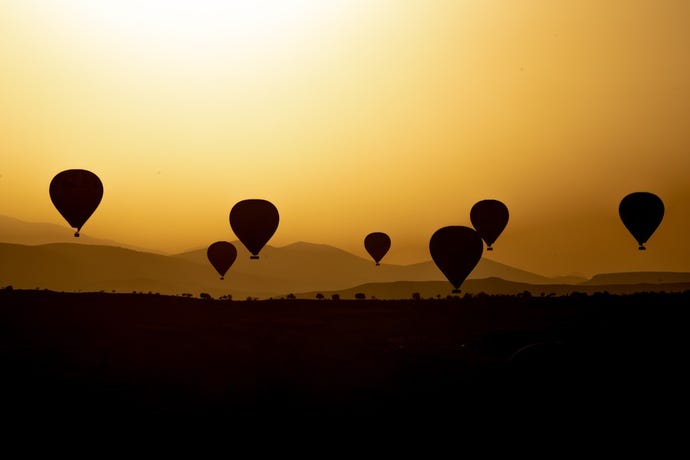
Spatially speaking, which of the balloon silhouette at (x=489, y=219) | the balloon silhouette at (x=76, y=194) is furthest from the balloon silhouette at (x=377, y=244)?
the balloon silhouette at (x=76, y=194)

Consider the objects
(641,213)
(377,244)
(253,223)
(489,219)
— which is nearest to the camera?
(253,223)

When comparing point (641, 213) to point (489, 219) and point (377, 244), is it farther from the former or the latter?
point (377, 244)

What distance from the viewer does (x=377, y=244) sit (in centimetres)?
12375

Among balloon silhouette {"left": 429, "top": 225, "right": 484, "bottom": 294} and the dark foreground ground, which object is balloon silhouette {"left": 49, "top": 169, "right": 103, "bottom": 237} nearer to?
the dark foreground ground

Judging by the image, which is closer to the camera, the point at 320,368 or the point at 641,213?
the point at 320,368

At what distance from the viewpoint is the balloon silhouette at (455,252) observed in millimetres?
78938

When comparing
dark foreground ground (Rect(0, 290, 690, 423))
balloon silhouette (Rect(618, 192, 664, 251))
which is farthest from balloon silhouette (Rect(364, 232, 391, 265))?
dark foreground ground (Rect(0, 290, 690, 423))

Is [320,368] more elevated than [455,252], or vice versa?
[455,252]

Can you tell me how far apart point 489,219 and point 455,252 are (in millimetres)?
14012

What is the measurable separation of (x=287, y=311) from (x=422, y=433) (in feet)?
182

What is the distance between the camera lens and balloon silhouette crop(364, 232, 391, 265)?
12300cm

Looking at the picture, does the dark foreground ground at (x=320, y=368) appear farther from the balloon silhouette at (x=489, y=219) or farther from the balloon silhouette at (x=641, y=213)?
the balloon silhouette at (x=489, y=219)

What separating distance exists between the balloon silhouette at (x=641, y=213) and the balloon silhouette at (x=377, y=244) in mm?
42008


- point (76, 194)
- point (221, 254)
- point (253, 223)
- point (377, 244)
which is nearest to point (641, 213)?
point (253, 223)
